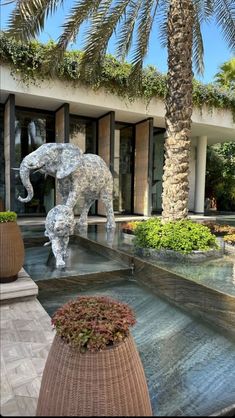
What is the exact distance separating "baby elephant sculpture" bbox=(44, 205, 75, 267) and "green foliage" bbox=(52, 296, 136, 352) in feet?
12.1

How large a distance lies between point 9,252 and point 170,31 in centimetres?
531

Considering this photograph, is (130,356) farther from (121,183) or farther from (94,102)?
(121,183)

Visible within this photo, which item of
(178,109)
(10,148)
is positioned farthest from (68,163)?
(10,148)

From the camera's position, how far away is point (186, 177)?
6.64 metres

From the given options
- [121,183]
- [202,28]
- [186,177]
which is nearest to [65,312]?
[186,177]

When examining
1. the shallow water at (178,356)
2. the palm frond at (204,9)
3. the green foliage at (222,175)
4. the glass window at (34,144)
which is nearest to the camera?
the shallow water at (178,356)

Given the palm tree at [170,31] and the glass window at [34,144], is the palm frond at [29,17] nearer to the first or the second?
the palm tree at [170,31]

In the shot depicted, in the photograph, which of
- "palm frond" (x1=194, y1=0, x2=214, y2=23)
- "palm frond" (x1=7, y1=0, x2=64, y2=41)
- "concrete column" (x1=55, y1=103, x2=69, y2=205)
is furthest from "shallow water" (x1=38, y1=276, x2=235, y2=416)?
"concrete column" (x1=55, y1=103, x2=69, y2=205)

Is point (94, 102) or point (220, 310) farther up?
point (94, 102)

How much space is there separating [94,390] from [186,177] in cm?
561

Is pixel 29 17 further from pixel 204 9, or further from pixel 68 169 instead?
pixel 204 9

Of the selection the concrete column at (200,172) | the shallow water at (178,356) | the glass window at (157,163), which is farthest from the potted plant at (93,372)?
the concrete column at (200,172)

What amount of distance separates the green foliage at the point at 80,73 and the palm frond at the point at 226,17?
2.92 m

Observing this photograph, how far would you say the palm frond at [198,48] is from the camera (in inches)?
340
